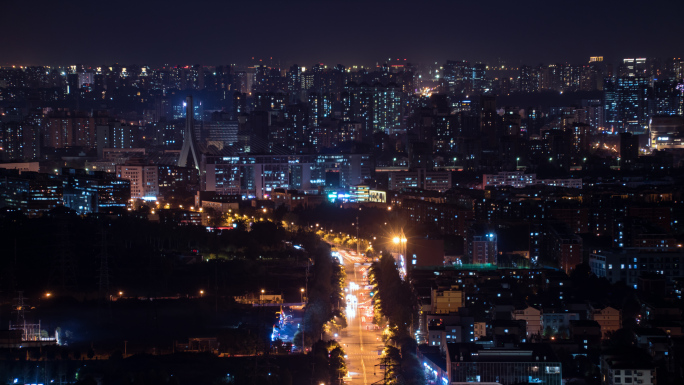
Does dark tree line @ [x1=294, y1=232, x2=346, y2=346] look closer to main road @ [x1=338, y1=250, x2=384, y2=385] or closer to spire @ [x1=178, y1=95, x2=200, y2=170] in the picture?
main road @ [x1=338, y1=250, x2=384, y2=385]

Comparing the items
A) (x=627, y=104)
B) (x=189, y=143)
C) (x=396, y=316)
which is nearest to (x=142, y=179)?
(x=189, y=143)

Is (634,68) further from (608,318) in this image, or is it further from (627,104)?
(608,318)

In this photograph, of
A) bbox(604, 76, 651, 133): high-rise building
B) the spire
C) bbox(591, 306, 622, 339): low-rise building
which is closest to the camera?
bbox(591, 306, 622, 339): low-rise building

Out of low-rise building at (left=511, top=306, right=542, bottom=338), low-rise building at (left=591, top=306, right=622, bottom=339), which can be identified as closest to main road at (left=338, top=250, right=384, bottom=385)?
low-rise building at (left=511, top=306, right=542, bottom=338)

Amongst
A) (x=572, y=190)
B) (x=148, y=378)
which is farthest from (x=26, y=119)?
(x=148, y=378)

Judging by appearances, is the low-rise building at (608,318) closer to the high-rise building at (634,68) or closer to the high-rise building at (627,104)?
the high-rise building at (627,104)

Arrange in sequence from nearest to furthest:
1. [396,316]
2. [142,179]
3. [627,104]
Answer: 1. [396,316]
2. [142,179]
3. [627,104]

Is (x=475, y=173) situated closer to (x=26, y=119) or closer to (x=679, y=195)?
(x=679, y=195)

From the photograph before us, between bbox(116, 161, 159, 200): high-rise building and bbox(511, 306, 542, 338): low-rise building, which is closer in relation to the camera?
bbox(511, 306, 542, 338): low-rise building
